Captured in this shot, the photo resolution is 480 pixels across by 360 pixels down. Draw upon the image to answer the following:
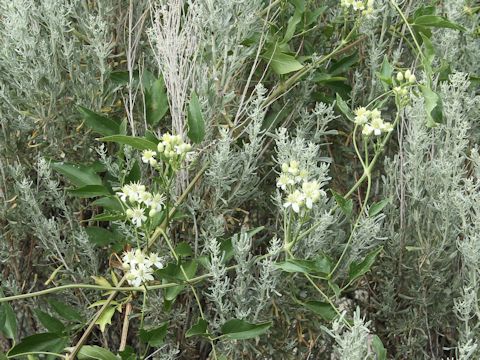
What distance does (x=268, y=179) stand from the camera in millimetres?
2332

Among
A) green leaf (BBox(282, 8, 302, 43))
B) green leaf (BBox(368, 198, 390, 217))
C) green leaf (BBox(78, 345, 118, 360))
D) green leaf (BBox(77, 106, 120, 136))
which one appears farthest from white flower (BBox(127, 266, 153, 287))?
green leaf (BBox(282, 8, 302, 43))

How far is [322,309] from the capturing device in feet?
6.18

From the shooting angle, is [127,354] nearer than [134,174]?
Yes

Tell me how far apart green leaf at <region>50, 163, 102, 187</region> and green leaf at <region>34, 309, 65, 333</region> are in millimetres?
332

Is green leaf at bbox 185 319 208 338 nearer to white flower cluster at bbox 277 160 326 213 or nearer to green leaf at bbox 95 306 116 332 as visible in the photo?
green leaf at bbox 95 306 116 332

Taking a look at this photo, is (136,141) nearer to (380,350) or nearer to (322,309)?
(322,309)

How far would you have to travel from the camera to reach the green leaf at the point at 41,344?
1.89 m

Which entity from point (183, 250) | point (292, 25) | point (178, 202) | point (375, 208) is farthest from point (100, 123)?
point (375, 208)

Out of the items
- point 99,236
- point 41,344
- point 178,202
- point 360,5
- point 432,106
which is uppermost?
point 360,5

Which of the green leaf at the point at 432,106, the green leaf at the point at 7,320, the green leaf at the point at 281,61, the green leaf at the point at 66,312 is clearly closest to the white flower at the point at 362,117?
the green leaf at the point at 432,106

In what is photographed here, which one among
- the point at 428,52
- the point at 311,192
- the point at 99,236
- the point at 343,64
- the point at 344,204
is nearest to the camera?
the point at 311,192

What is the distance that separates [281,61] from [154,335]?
0.80 meters

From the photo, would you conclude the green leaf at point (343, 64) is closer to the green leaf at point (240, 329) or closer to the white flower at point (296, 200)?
the white flower at point (296, 200)

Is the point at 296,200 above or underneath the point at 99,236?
above
